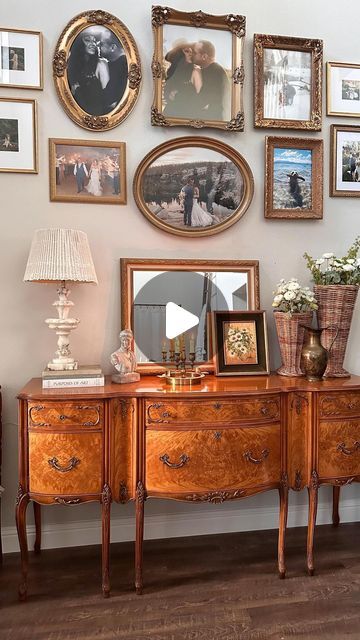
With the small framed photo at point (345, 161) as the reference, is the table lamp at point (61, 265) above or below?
below

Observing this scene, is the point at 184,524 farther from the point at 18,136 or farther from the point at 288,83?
the point at 288,83

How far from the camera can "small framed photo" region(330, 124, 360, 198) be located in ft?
10.0

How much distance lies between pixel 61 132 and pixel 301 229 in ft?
5.14

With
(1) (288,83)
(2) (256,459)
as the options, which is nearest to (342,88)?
(1) (288,83)

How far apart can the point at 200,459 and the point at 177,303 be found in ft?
3.13

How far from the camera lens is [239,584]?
2426 millimetres

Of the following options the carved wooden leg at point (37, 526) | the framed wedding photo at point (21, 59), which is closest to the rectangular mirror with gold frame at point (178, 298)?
the carved wooden leg at point (37, 526)

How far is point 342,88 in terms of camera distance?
3047 millimetres

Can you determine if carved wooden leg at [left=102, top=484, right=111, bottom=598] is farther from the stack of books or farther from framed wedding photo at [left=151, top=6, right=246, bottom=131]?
framed wedding photo at [left=151, top=6, right=246, bottom=131]

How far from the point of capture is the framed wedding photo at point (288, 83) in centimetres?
294

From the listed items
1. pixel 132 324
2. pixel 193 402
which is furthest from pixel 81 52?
pixel 193 402

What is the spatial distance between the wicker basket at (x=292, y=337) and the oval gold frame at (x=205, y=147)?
0.65 m

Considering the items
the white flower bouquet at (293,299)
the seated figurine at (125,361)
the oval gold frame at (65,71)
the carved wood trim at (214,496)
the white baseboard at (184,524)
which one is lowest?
the white baseboard at (184,524)

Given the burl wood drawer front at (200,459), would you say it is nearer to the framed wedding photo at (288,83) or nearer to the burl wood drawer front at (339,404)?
the burl wood drawer front at (339,404)
